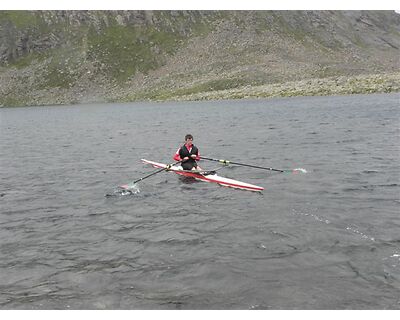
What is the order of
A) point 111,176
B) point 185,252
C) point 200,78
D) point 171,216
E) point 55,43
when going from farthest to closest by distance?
point 55,43, point 200,78, point 111,176, point 171,216, point 185,252

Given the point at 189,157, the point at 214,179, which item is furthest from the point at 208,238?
the point at 189,157

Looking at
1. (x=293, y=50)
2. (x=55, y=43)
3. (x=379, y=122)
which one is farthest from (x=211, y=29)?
(x=379, y=122)

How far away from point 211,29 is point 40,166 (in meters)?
175

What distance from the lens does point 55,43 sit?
18800 centimetres

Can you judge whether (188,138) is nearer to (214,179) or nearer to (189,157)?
(189,157)

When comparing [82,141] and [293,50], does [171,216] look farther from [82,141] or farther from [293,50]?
[293,50]

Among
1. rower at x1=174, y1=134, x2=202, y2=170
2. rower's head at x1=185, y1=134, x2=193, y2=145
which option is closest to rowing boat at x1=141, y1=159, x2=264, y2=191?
rower at x1=174, y1=134, x2=202, y2=170

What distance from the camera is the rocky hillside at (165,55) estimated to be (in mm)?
157375

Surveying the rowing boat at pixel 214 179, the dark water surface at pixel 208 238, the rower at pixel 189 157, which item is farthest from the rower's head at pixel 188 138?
the dark water surface at pixel 208 238

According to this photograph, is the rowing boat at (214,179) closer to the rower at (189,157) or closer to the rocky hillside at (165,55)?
the rower at (189,157)

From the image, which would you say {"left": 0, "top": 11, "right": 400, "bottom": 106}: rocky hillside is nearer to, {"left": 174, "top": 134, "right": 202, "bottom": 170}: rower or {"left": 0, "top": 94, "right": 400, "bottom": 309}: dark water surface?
{"left": 174, "top": 134, "right": 202, "bottom": 170}: rower

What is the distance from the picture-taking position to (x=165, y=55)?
18338cm

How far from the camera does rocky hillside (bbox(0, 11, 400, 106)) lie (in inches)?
6196

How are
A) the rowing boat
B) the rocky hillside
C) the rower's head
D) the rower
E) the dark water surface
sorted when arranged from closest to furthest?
1. the dark water surface
2. the rowing boat
3. the rower's head
4. the rower
5. the rocky hillside
